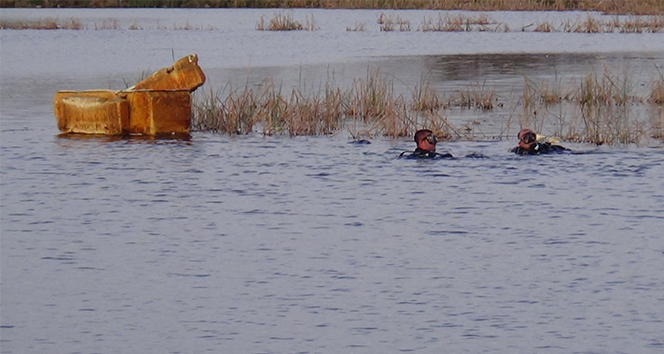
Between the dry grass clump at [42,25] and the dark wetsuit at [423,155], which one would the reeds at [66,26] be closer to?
the dry grass clump at [42,25]

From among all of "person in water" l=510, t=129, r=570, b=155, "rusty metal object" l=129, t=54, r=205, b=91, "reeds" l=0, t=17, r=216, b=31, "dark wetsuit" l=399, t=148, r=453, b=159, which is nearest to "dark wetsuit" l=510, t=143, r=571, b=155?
"person in water" l=510, t=129, r=570, b=155

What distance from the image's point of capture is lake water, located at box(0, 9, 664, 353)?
27.3 ft

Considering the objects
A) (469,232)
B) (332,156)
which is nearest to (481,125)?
(332,156)

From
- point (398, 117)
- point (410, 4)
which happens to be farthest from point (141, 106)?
point (410, 4)

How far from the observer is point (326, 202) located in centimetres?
1333

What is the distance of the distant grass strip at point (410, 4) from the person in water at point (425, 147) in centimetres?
3633

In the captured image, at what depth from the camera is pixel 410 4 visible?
61.0 metres

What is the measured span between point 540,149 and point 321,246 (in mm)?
6203

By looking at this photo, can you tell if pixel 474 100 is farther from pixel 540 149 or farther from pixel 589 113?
pixel 540 149

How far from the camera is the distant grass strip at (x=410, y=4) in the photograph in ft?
Result: 176

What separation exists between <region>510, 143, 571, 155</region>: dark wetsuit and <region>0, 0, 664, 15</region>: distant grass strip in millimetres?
35484

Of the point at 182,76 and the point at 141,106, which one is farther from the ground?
the point at 182,76

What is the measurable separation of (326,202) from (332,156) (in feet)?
11.4

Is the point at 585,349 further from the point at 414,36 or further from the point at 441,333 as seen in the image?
the point at 414,36
